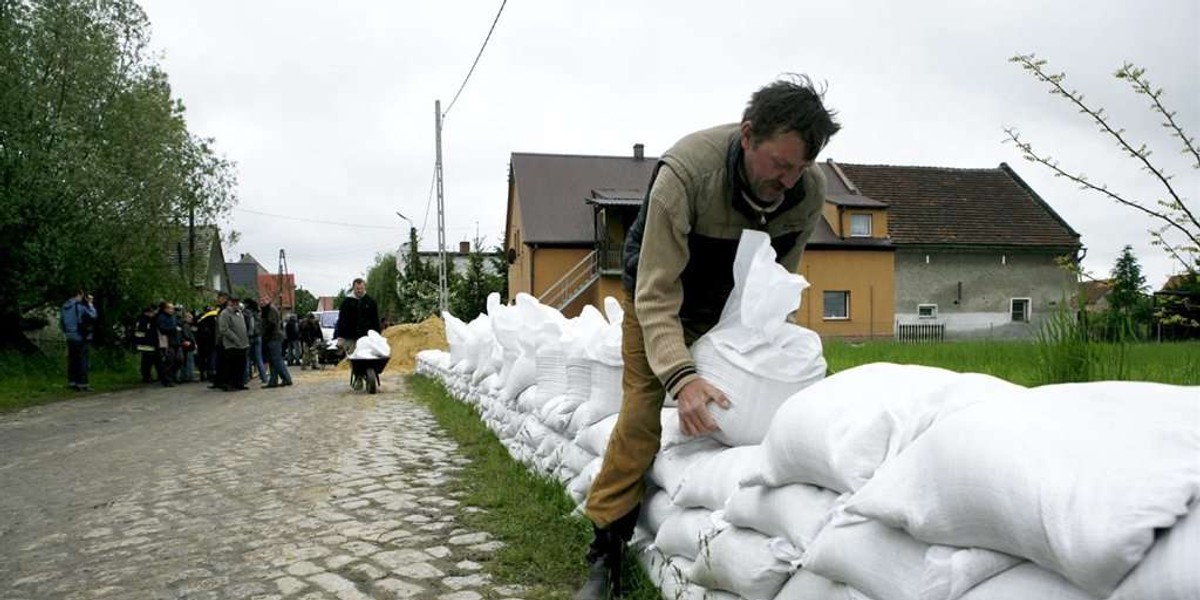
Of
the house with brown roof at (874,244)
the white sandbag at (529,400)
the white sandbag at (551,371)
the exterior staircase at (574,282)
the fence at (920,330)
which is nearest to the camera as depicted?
the white sandbag at (551,371)

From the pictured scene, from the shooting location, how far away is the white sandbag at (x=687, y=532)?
7.77 ft

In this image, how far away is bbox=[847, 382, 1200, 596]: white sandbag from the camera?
1.10 meters

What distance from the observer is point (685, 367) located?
2443 mm

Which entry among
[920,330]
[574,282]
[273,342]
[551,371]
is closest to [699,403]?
[551,371]

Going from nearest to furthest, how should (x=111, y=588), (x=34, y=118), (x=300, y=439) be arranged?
1. (x=111, y=588)
2. (x=300, y=439)
3. (x=34, y=118)

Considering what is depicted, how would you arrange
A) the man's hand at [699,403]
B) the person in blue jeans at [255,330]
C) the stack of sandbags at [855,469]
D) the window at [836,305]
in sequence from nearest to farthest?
the stack of sandbags at [855,469]
the man's hand at [699,403]
the person in blue jeans at [255,330]
the window at [836,305]

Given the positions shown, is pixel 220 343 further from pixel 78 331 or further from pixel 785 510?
pixel 785 510

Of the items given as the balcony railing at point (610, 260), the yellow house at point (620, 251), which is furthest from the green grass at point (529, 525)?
the yellow house at point (620, 251)

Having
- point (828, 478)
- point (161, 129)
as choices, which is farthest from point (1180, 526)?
point (161, 129)

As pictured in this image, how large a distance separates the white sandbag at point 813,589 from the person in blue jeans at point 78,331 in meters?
14.3

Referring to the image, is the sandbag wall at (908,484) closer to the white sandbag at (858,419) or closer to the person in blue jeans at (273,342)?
the white sandbag at (858,419)

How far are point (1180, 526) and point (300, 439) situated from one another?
23.5 feet

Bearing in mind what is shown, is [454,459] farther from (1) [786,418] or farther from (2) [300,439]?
(1) [786,418]

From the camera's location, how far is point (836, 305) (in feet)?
106
